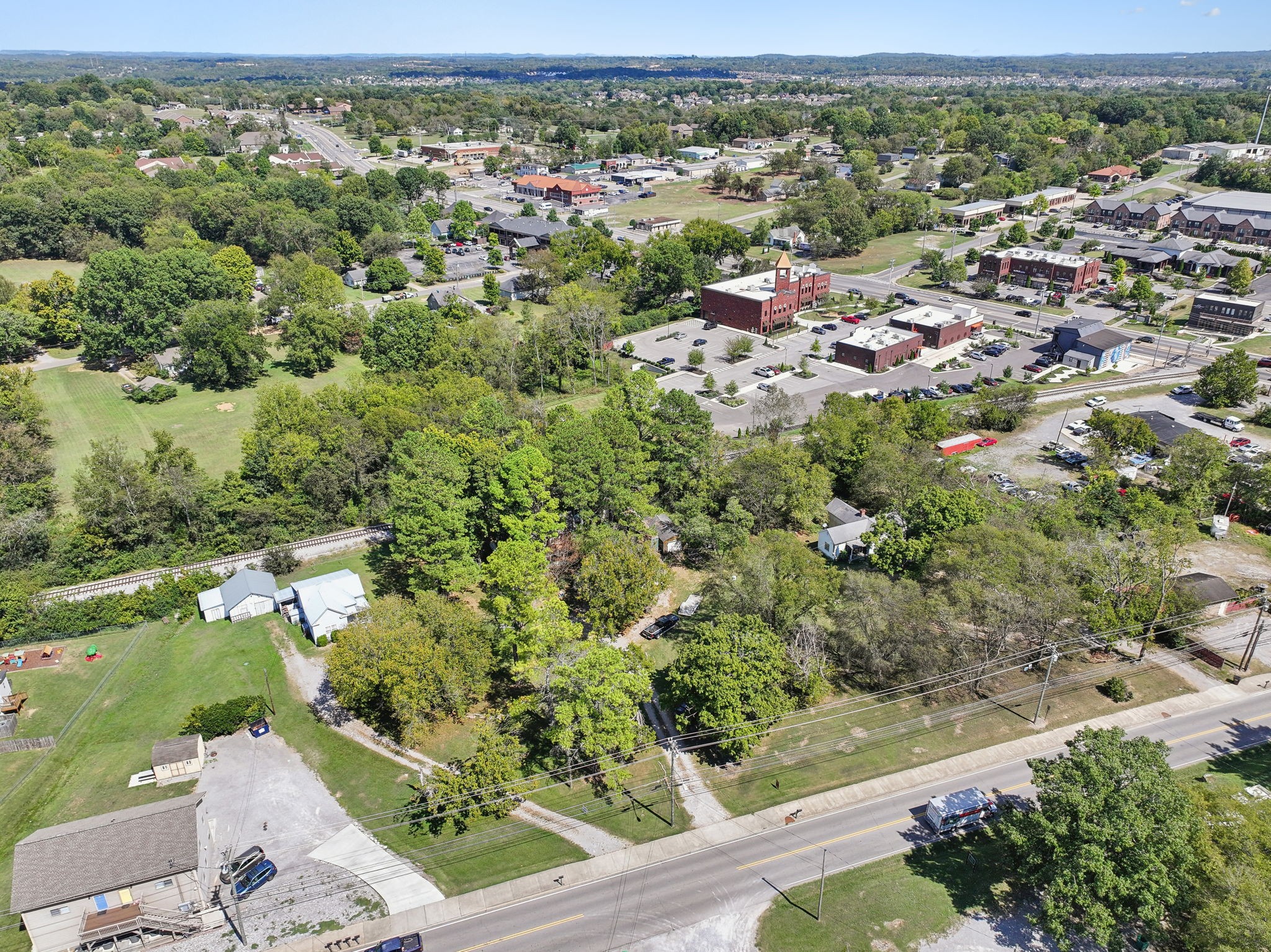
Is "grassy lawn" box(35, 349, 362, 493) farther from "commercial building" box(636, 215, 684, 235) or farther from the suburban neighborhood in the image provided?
"commercial building" box(636, 215, 684, 235)

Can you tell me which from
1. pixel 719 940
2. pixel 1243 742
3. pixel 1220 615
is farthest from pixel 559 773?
pixel 1220 615

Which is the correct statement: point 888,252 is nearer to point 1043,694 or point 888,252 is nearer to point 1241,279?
point 1241,279

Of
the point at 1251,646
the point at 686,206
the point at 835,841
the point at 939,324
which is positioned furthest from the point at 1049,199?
the point at 835,841

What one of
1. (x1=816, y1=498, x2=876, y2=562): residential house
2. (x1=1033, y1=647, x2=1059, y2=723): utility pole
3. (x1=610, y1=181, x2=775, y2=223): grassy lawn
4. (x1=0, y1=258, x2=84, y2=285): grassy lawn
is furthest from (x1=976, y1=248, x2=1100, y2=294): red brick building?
(x1=0, y1=258, x2=84, y2=285): grassy lawn

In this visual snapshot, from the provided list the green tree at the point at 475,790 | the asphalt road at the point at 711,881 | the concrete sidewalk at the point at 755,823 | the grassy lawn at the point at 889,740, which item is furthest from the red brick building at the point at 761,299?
the green tree at the point at 475,790

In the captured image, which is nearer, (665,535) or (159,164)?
(665,535)

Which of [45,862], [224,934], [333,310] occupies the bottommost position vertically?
[224,934]

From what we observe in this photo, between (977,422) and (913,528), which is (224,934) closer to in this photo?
(913,528)
